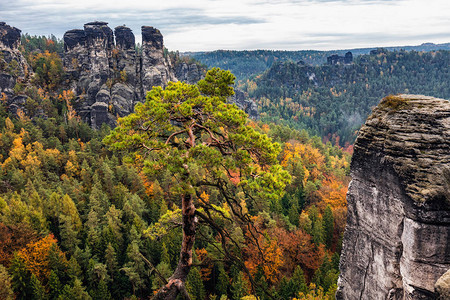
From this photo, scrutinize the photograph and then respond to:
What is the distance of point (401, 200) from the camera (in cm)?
976

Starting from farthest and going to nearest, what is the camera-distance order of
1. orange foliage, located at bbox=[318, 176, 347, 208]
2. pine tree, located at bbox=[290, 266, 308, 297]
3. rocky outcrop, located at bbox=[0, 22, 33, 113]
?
rocky outcrop, located at bbox=[0, 22, 33, 113], orange foliage, located at bbox=[318, 176, 347, 208], pine tree, located at bbox=[290, 266, 308, 297]

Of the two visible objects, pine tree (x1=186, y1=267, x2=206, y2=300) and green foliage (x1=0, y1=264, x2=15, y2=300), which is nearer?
green foliage (x1=0, y1=264, x2=15, y2=300)

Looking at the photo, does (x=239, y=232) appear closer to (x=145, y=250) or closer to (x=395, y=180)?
(x=145, y=250)

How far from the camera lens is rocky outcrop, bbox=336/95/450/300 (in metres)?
9.05

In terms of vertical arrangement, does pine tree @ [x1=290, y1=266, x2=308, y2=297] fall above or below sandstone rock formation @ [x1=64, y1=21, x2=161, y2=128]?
below

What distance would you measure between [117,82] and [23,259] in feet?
288

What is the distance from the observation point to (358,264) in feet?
39.5

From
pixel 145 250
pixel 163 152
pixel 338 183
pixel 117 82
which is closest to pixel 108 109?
pixel 117 82

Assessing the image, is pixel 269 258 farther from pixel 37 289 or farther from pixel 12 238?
pixel 12 238

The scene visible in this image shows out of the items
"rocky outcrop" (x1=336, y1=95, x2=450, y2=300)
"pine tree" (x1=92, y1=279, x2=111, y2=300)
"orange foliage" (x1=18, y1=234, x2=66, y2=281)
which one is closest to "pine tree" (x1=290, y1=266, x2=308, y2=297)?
"pine tree" (x1=92, y1=279, x2=111, y2=300)

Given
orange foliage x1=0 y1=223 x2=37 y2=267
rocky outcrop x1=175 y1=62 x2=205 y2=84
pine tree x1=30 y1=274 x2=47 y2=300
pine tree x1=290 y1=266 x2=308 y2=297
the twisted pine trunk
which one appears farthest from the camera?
rocky outcrop x1=175 y1=62 x2=205 y2=84

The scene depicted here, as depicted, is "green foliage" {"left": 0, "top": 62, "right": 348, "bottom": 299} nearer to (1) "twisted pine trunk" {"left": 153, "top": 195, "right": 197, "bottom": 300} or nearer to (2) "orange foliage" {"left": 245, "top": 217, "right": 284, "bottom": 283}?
(1) "twisted pine trunk" {"left": 153, "top": 195, "right": 197, "bottom": 300}

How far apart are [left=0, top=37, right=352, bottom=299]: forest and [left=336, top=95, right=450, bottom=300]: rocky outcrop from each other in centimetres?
357

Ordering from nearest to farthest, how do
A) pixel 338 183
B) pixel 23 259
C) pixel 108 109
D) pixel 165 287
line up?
pixel 165 287
pixel 23 259
pixel 338 183
pixel 108 109
